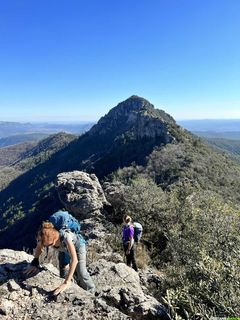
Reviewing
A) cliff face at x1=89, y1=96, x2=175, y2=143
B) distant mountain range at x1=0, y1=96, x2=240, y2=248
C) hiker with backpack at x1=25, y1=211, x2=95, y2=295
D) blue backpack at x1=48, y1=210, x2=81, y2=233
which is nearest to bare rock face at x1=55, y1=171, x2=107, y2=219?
hiker with backpack at x1=25, y1=211, x2=95, y2=295

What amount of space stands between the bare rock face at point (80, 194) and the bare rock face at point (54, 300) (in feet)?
31.9

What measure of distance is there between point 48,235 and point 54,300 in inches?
41.7

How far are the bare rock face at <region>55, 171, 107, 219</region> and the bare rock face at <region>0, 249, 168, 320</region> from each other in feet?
31.9

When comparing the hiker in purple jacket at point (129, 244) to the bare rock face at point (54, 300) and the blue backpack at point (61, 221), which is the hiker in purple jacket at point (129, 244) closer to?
the bare rock face at point (54, 300)

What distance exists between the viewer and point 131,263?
1090 centimetres

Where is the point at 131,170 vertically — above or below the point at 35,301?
below

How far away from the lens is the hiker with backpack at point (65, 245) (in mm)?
6305

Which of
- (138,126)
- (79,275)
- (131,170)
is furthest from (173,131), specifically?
(79,275)

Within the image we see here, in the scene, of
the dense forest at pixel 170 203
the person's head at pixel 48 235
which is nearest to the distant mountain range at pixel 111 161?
the dense forest at pixel 170 203

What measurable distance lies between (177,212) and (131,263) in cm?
511

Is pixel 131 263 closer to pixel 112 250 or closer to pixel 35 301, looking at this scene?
pixel 112 250

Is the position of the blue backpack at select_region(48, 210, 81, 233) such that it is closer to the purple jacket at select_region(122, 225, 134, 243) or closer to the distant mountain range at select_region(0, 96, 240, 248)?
the purple jacket at select_region(122, 225, 134, 243)

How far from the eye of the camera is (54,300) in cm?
611

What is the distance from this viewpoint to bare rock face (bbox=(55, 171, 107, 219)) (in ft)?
57.6
